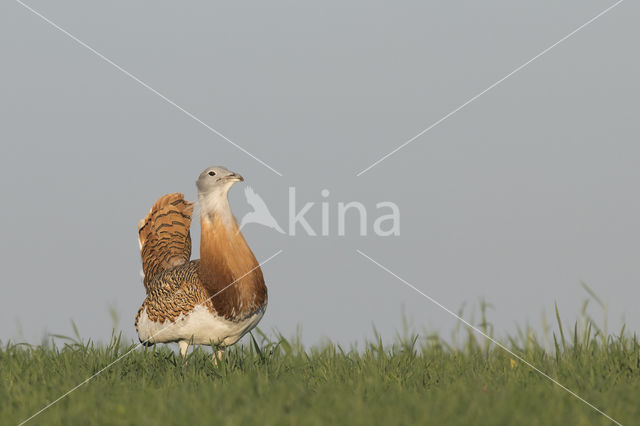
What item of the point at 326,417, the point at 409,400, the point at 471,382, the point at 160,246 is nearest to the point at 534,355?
the point at 471,382

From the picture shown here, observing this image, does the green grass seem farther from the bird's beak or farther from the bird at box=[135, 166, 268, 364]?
the bird's beak

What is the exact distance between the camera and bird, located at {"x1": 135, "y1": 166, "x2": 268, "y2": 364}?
20.9 feet

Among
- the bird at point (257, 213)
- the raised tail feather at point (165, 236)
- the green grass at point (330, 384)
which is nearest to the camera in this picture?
the green grass at point (330, 384)

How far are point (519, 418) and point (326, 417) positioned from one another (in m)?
1.13

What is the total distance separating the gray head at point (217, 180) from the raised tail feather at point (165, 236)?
5.19 feet

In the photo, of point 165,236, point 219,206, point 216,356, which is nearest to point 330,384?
point 216,356

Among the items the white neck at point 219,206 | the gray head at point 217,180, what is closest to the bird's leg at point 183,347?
the white neck at point 219,206

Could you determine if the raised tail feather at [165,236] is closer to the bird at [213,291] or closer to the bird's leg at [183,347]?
the bird at [213,291]

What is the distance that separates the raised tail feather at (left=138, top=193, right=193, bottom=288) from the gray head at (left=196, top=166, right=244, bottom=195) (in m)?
1.58

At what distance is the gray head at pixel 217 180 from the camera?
6516 millimetres

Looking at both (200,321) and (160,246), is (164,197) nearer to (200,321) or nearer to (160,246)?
(160,246)

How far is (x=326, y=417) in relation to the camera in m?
4.40

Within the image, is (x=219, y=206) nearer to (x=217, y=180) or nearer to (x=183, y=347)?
(x=217, y=180)

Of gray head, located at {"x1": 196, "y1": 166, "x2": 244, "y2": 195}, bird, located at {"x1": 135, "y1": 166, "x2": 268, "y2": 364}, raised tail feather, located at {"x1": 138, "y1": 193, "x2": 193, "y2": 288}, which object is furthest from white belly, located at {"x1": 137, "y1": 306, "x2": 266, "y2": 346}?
raised tail feather, located at {"x1": 138, "y1": 193, "x2": 193, "y2": 288}
